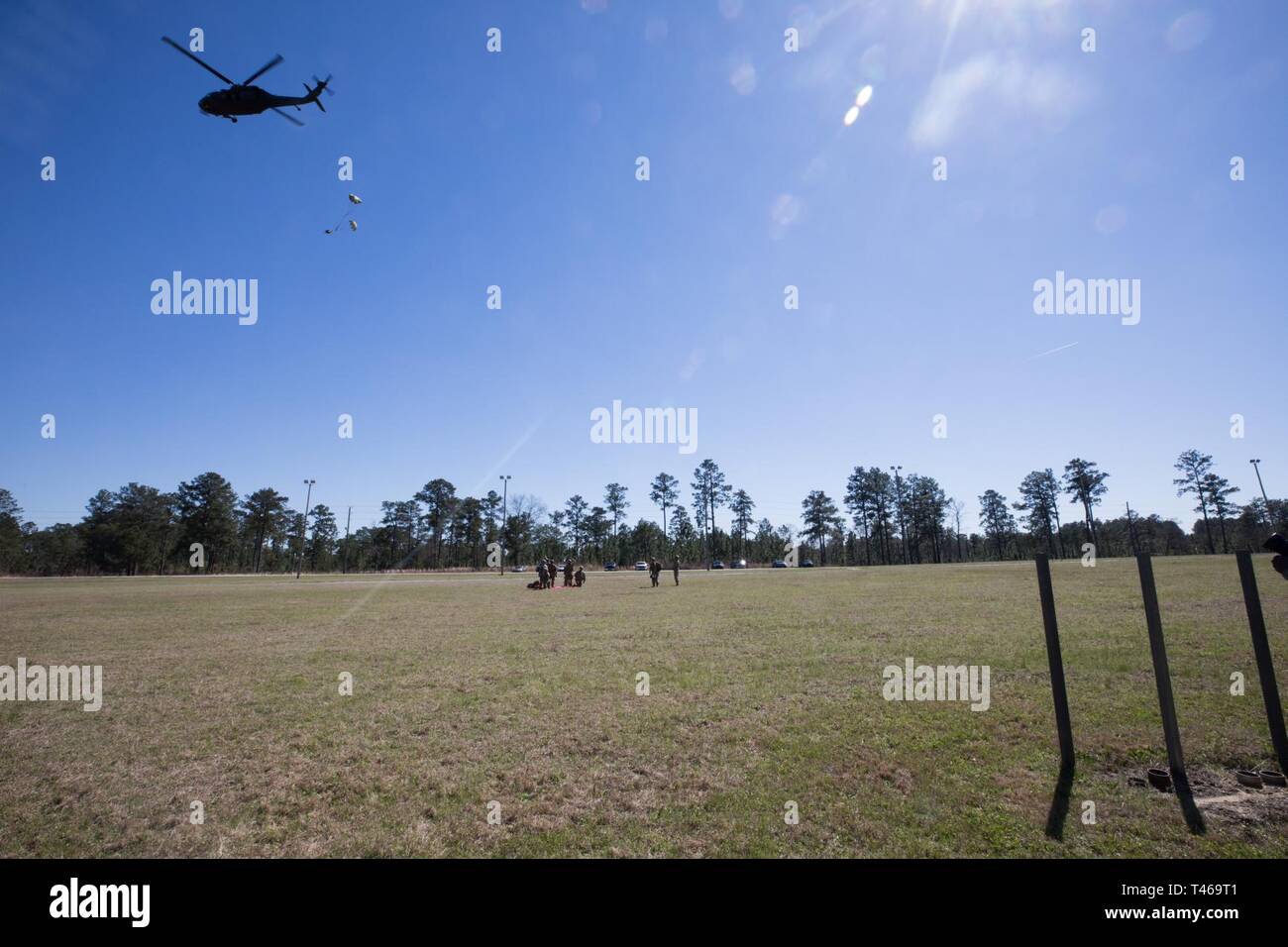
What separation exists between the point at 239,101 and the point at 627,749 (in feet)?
48.4

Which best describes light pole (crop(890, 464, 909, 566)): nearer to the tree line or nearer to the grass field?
the tree line

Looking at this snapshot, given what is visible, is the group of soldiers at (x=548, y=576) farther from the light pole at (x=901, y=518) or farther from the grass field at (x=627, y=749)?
the light pole at (x=901, y=518)

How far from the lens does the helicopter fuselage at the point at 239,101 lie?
35.5 ft

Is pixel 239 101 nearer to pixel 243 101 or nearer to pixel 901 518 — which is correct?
pixel 243 101

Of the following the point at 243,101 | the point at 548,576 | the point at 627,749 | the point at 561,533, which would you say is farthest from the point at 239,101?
the point at 561,533

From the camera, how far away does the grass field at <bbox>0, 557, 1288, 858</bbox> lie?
4.46 metres

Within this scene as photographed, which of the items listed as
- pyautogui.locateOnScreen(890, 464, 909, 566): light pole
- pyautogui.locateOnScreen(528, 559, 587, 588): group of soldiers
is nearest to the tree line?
pyautogui.locateOnScreen(890, 464, 909, 566): light pole

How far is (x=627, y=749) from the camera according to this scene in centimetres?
635

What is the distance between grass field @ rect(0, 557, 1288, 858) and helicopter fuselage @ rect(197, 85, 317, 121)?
11828 millimetres

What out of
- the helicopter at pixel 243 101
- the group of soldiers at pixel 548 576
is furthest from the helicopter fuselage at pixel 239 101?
the group of soldiers at pixel 548 576
